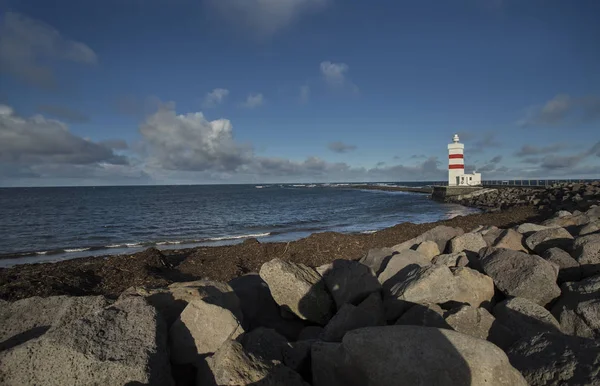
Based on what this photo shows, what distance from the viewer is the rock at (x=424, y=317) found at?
4.24m

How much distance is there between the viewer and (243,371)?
2.89 metres

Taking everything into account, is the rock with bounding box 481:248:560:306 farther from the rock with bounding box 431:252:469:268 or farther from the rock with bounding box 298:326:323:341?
the rock with bounding box 298:326:323:341

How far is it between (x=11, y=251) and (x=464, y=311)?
840 inches

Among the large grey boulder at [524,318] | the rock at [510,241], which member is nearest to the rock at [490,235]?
the rock at [510,241]

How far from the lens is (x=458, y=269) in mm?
5562

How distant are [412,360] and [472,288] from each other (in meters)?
2.93

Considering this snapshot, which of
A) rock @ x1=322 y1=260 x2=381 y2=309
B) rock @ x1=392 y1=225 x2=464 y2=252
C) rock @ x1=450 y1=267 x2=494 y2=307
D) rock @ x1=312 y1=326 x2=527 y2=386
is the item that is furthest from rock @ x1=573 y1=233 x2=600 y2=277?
rock @ x1=312 y1=326 x2=527 y2=386

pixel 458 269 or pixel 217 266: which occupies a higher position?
pixel 458 269

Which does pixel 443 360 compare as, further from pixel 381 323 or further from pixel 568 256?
pixel 568 256

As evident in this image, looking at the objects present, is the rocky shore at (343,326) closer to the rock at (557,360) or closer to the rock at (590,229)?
the rock at (557,360)

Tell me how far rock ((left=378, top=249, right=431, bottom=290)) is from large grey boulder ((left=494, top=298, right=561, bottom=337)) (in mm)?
1628

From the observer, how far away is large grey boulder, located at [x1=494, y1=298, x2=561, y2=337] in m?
4.36

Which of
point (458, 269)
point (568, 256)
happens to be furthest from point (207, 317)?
point (568, 256)

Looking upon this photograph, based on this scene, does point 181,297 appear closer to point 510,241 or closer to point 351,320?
point 351,320
